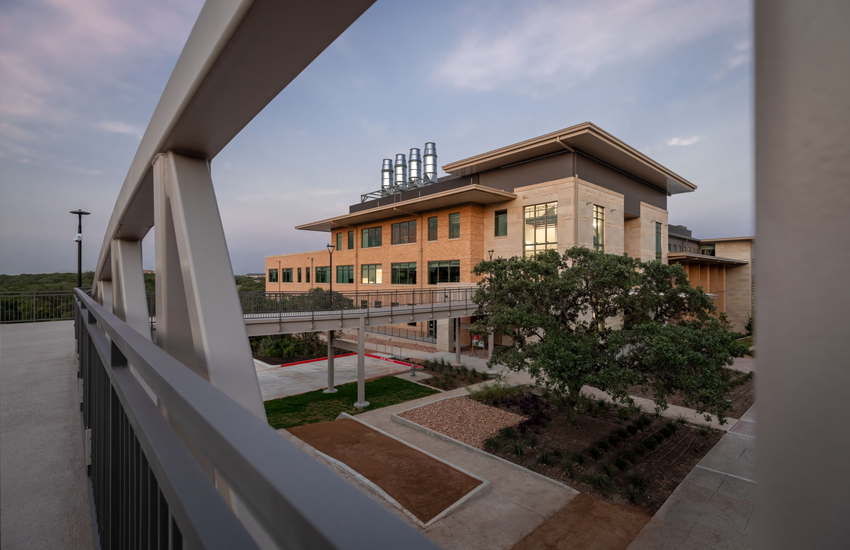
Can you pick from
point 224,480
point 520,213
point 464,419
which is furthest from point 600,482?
point 520,213

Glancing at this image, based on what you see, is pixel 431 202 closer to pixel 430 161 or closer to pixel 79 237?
pixel 430 161

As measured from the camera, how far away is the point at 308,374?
72.2 ft

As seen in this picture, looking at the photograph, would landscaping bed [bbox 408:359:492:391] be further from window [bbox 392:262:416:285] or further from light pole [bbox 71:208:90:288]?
light pole [bbox 71:208:90:288]

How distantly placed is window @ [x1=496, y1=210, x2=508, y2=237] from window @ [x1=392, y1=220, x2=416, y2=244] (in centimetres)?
808

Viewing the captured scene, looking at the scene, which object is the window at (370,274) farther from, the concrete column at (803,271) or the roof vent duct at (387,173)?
the concrete column at (803,271)

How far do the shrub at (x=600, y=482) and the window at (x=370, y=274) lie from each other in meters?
30.5

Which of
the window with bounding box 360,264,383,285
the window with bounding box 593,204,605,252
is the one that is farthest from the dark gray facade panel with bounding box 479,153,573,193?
the window with bounding box 360,264,383,285

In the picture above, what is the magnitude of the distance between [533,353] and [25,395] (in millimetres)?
11550

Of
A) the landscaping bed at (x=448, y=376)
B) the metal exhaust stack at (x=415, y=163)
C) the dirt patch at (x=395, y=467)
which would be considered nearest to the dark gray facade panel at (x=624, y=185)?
the landscaping bed at (x=448, y=376)

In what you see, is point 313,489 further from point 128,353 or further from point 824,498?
point 128,353

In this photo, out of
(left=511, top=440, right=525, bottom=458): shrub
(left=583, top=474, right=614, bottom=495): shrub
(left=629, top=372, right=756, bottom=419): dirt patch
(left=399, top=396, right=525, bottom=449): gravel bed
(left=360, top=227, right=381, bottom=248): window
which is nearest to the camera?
(left=583, top=474, right=614, bottom=495): shrub

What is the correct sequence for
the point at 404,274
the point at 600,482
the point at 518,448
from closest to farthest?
1. the point at 600,482
2. the point at 518,448
3. the point at 404,274

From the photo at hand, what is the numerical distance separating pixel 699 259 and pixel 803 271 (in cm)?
4232

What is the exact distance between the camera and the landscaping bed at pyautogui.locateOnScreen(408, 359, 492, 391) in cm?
2008
